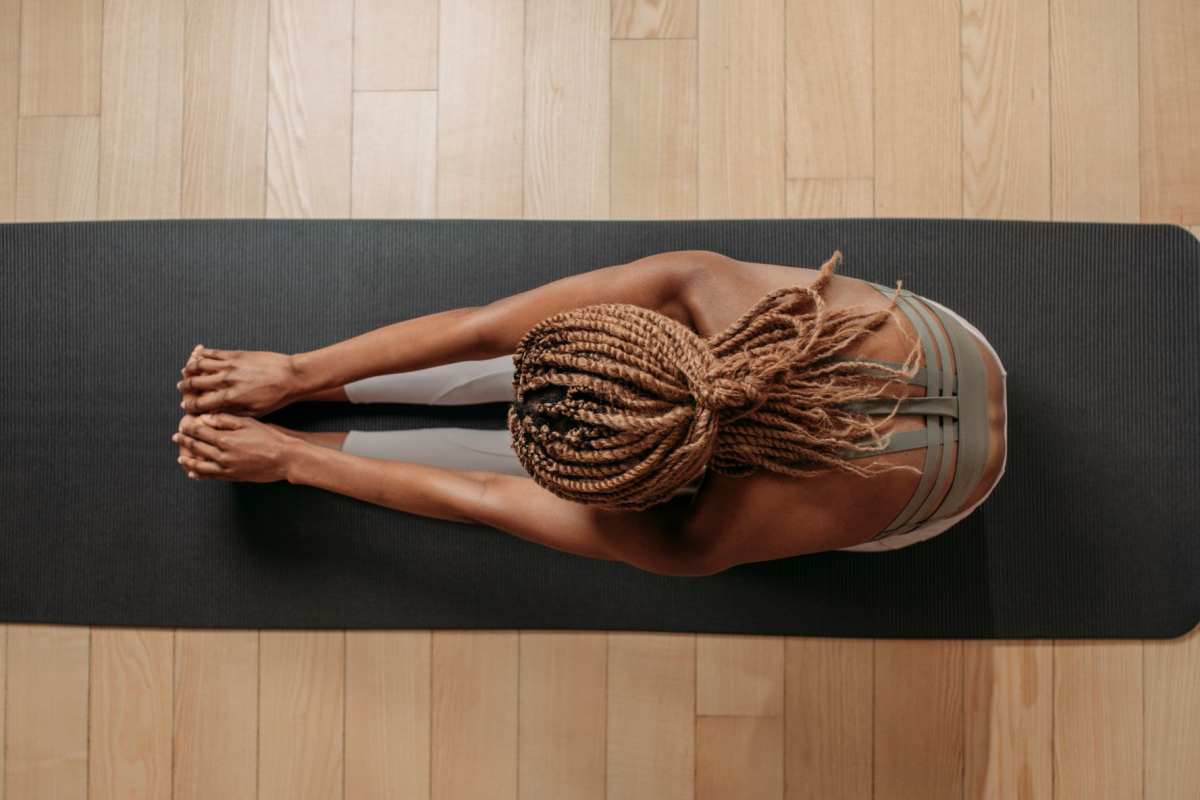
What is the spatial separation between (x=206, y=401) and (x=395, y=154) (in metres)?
0.49

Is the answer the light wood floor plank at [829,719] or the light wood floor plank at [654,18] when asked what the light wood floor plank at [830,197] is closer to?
the light wood floor plank at [654,18]

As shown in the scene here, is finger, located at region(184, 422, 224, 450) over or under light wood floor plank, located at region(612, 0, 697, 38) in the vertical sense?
under

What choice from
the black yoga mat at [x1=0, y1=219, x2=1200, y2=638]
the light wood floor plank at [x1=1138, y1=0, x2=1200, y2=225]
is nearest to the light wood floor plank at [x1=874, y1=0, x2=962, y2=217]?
the black yoga mat at [x1=0, y1=219, x2=1200, y2=638]

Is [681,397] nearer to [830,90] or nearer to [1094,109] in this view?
[830,90]

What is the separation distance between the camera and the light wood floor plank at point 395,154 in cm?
129

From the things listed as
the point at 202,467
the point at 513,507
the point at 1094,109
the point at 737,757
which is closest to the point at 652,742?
the point at 737,757

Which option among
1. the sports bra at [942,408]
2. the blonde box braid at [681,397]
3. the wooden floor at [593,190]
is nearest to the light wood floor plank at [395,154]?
the wooden floor at [593,190]

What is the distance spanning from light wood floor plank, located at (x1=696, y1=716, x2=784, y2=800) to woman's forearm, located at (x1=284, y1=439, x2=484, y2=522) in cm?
55

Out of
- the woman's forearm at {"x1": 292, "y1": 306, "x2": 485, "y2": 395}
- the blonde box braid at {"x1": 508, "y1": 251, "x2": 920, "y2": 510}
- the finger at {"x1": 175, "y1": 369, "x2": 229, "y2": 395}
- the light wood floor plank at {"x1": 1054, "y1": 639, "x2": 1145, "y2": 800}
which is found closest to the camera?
the blonde box braid at {"x1": 508, "y1": 251, "x2": 920, "y2": 510}

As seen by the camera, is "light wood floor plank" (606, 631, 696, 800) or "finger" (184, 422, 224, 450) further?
"light wood floor plank" (606, 631, 696, 800)

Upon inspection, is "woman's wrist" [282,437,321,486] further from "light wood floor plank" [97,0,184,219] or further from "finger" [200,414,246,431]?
"light wood floor plank" [97,0,184,219]

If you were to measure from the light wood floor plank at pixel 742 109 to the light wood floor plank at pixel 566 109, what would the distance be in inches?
6.4

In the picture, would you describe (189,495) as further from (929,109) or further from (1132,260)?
(1132,260)

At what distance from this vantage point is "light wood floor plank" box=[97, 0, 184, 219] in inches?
51.6
